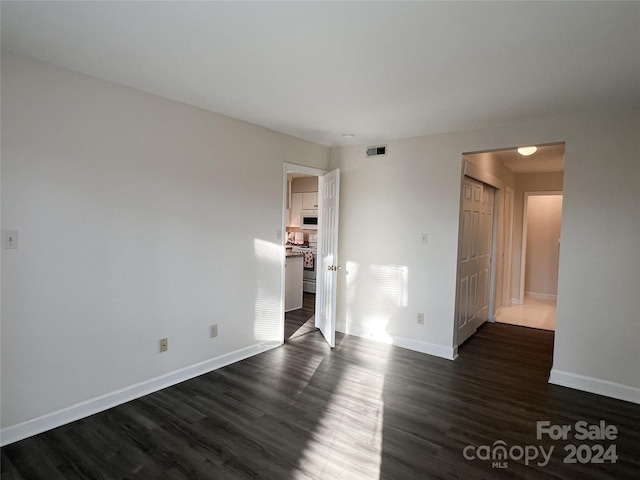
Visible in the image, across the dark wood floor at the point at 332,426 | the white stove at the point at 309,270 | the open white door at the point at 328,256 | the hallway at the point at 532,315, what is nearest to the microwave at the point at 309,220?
the white stove at the point at 309,270

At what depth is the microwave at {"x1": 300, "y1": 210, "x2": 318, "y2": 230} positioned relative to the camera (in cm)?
722

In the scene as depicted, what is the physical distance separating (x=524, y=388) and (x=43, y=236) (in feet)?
13.1

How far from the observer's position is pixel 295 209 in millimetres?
7648

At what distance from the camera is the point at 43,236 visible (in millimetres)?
2414

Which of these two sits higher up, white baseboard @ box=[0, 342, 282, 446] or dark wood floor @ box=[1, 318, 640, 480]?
white baseboard @ box=[0, 342, 282, 446]

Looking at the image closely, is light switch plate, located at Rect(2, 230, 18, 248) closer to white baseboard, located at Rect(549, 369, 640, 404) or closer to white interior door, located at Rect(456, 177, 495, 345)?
white interior door, located at Rect(456, 177, 495, 345)

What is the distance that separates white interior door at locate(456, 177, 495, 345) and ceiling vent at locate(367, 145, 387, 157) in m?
0.99

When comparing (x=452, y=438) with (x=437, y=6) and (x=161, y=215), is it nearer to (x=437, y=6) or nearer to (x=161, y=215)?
(x=437, y=6)

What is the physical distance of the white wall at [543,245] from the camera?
7.46 meters

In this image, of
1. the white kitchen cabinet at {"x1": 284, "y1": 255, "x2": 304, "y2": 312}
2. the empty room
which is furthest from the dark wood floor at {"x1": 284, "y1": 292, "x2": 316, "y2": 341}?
the empty room

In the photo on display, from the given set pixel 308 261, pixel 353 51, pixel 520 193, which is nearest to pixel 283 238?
pixel 353 51

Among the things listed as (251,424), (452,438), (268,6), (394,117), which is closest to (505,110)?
(394,117)

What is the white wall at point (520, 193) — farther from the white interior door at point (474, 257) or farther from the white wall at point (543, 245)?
the white interior door at point (474, 257)

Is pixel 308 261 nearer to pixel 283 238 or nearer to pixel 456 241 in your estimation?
pixel 283 238
